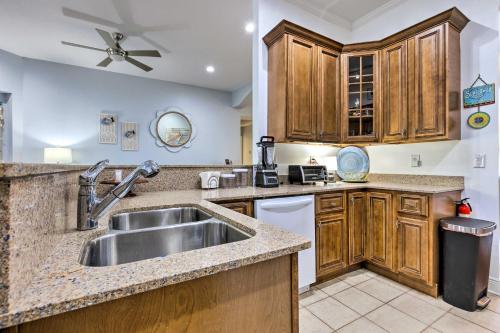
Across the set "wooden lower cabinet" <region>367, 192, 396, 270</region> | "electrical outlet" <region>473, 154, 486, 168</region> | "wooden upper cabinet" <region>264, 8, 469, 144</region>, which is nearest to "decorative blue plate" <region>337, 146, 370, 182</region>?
"wooden upper cabinet" <region>264, 8, 469, 144</region>

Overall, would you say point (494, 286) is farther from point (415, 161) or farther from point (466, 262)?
point (415, 161)

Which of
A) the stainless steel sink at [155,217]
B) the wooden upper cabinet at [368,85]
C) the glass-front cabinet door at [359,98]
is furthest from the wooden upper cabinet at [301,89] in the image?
the stainless steel sink at [155,217]

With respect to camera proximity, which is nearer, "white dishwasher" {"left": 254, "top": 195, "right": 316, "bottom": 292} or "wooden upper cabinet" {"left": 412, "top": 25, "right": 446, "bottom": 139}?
"white dishwasher" {"left": 254, "top": 195, "right": 316, "bottom": 292}

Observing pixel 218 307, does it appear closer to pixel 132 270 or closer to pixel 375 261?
pixel 132 270

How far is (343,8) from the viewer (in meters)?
2.93

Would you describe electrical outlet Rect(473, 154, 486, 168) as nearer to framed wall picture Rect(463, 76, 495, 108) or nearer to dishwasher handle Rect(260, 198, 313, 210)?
framed wall picture Rect(463, 76, 495, 108)

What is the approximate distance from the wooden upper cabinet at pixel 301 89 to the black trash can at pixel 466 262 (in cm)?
145

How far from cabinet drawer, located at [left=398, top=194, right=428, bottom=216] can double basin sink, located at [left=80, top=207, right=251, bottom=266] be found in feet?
6.04

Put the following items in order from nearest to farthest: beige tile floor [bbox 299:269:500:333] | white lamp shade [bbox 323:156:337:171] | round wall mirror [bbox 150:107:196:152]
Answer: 1. beige tile floor [bbox 299:269:500:333]
2. white lamp shade [bbox 323:156:337:171]
3. round wall mirror [bbox 150:107:196:152]

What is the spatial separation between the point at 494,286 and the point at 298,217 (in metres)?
1.80

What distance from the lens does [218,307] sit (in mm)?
622

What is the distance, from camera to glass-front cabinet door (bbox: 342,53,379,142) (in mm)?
2729

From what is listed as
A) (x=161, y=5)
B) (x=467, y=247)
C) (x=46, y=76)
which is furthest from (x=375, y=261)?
(x=46, y=76)

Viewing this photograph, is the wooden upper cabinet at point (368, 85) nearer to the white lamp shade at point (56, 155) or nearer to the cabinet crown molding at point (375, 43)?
Answer: the cabinet crown molding at point (375, 43)
